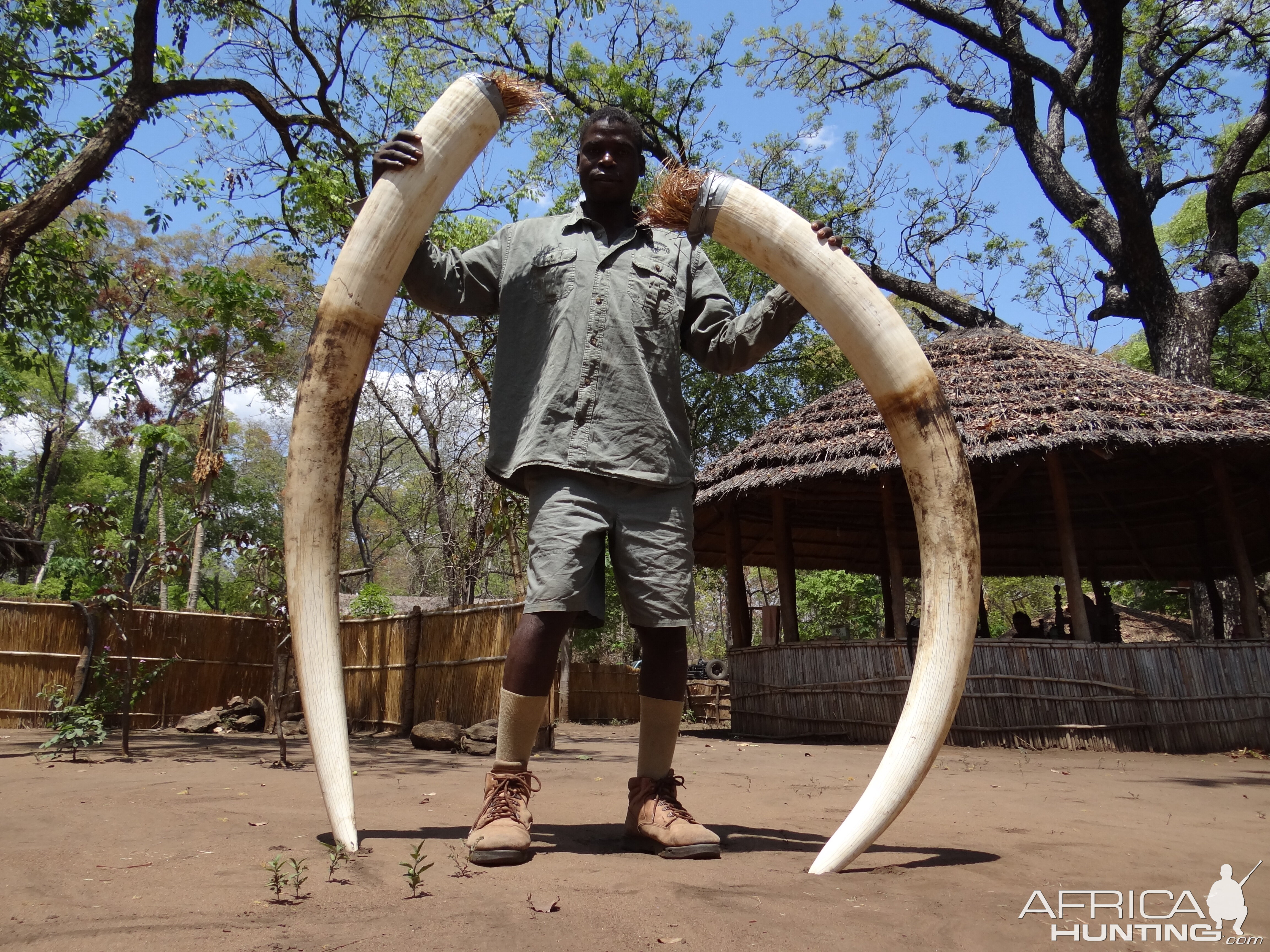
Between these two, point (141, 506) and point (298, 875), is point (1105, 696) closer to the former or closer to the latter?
point (298, 875)

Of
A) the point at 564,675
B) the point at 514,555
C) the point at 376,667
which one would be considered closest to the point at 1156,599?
the point at 564,675

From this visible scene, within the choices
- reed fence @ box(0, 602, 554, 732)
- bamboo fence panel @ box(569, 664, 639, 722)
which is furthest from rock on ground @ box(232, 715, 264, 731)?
bamboo fence panel @ box(569, 664, 639, 722)

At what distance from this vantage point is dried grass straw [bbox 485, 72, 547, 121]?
2129mm

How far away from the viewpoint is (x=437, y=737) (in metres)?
5.84

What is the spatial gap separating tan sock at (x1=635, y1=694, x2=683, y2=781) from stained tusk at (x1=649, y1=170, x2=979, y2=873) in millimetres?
420

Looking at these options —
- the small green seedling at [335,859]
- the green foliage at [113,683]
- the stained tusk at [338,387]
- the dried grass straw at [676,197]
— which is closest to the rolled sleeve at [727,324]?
the dried grass straw at [676,197]

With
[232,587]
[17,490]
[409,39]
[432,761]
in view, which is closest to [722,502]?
[432,761]

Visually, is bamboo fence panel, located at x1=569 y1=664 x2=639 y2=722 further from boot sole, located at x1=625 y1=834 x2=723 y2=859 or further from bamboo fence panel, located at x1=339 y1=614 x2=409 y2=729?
boot sole, located at x1=625 y1=834 x2=723 y2=859

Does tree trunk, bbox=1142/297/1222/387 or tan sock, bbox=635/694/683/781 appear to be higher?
tree trunk, bbox=1142/297/1222/387

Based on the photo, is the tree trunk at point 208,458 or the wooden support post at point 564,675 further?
the tree trunk at point 208,458

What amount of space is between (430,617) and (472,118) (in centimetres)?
583

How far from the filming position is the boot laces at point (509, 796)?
1774mm

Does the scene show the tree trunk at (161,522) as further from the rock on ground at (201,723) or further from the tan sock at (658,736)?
the tan sock at (658,736)

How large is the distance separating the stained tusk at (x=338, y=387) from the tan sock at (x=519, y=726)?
0.34 m
